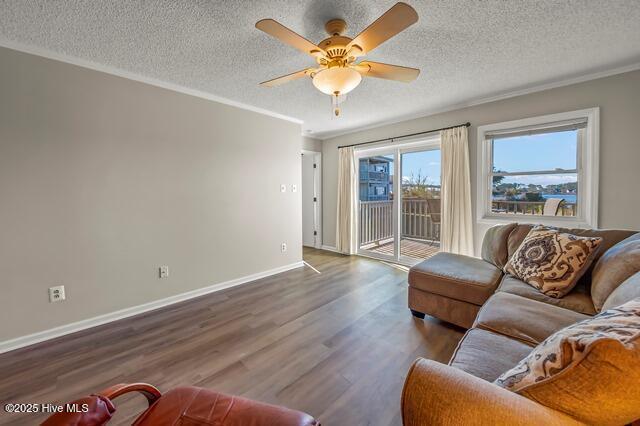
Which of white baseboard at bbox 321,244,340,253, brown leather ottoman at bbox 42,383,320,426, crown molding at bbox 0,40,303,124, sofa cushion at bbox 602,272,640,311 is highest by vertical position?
crown molding at bbox 0,40,303,124

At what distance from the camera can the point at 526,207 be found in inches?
127

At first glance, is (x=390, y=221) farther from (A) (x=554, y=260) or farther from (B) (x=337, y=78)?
(B) (x=337, y=78)

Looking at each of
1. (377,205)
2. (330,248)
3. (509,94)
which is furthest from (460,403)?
(330,248)

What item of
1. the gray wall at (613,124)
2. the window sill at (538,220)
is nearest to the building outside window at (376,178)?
the window sill at (538,220)

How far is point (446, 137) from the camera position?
11.8ft

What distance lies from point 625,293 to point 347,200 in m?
3.81

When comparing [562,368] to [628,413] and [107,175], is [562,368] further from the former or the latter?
[107,175]

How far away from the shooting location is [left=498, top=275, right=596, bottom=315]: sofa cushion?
5.50 feet

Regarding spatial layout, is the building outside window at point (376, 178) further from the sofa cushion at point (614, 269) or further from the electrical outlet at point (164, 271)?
the electrical outlet at point (164, 271)

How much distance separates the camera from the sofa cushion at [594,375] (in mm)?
620

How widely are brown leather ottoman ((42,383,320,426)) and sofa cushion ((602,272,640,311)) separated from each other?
1.57 metres

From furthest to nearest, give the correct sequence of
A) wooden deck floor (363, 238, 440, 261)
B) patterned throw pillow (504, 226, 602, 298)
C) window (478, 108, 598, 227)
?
wooden deck floor (363, 238, 440, 261), window (478, 108, 598, 227), patterned throw pillow (504, 226, 602, 298)

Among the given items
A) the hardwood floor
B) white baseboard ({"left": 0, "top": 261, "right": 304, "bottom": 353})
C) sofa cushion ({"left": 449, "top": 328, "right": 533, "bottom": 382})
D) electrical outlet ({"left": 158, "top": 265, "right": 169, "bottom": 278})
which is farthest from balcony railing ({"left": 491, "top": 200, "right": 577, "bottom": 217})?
electrical outlet ({"left": 158, "top": 265, "right": 169, "bottom": 278})

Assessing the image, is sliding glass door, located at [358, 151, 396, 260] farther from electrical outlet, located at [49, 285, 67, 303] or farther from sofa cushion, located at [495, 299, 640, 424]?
electrical outlet, located at [49, 285, 67, 303]
